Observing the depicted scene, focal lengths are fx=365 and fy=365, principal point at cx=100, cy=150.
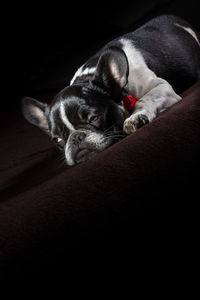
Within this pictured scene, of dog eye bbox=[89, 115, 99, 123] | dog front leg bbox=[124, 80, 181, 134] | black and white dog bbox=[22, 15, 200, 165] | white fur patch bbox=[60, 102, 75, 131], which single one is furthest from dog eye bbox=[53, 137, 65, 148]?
dog front leg bbox=[124, 80, 181, 134]

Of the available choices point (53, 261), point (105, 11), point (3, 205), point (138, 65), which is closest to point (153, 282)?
point (53, 261)

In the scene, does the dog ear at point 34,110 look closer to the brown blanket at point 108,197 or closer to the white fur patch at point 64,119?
the white fur patch at point 64,119

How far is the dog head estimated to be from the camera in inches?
52.2

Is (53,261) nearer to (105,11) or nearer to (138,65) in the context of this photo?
(138,65)

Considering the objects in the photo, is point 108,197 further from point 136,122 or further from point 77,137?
point 77,137

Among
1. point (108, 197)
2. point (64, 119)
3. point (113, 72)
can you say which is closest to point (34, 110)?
point (64, 119)

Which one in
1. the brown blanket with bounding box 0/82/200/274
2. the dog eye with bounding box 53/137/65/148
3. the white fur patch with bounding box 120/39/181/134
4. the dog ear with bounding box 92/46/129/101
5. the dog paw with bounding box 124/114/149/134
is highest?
the brown blanket with bounding box 0/82/200/274

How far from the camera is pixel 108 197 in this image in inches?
24.3

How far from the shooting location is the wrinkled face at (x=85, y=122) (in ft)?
4.31

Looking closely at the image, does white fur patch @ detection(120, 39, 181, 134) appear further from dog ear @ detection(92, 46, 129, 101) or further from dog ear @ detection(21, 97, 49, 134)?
dog ear @ detection(21, 97, 49, 134)

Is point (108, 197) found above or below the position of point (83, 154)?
above

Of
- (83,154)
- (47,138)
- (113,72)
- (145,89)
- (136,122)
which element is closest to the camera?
(136,122)

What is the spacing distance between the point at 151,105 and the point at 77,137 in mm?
304

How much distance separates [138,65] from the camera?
174 cm
